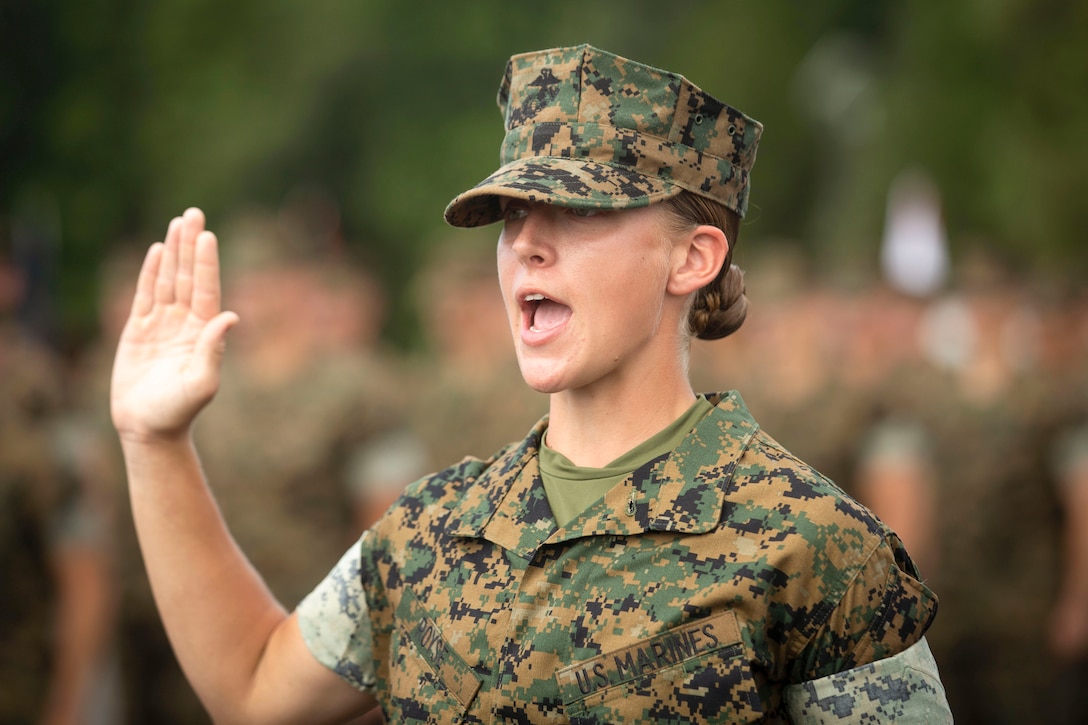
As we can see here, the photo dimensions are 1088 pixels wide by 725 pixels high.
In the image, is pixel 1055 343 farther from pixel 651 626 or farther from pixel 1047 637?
pixel 651 626

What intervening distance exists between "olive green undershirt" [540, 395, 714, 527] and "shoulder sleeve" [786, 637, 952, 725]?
503 mm

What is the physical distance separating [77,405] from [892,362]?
5839 millimetres

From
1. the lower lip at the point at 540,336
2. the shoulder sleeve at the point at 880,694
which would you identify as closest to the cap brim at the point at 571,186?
the lower lip at the point at 540,336

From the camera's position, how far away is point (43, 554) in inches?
266

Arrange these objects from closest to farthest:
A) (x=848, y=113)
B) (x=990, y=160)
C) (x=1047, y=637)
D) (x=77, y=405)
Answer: (x=1047, y=637), (x=77, y=405), (x=990, y=160), (x=848, y=113)

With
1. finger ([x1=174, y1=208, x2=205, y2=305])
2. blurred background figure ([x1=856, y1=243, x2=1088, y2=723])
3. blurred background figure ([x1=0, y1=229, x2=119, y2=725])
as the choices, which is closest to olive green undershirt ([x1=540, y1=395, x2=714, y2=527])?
finger ([x1=174, y1=208, x2=205, y2=305])

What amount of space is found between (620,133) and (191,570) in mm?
1232

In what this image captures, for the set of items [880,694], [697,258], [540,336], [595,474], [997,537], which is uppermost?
[697,258]

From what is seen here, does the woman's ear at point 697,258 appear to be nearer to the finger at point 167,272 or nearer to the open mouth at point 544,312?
the open mouth at point 544,312

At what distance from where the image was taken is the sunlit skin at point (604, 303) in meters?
2.56

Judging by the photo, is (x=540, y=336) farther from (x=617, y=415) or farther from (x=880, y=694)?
(x=880, y=694)

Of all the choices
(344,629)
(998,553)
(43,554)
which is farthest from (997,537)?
(344,629)

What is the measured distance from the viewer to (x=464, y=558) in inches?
107

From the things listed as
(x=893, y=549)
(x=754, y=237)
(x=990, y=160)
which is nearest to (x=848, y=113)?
(x=754, y=237)
